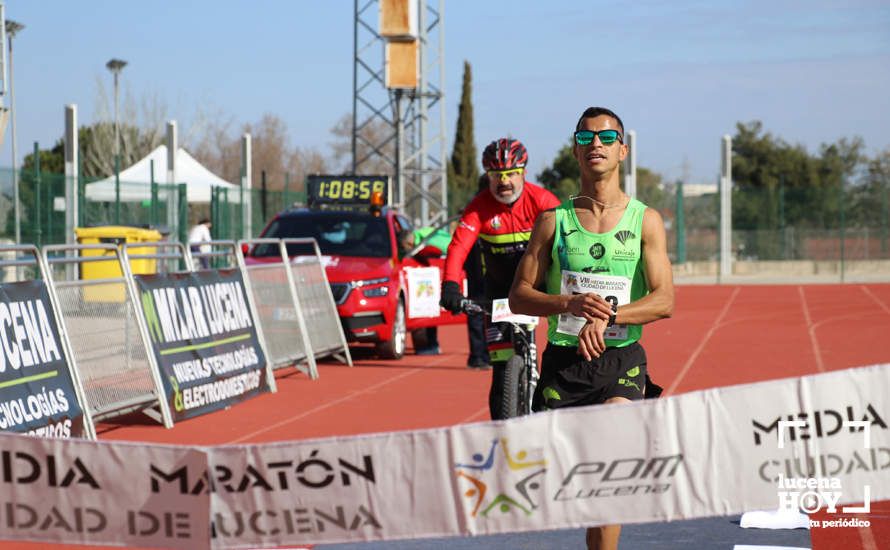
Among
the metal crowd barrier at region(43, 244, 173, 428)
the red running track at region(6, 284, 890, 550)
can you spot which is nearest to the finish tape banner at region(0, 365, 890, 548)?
the red running track at region(6, 284, 890, 550)

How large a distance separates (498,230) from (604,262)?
2903 mm

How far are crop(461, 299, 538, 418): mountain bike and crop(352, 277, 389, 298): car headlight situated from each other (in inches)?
366

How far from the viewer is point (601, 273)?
5.70m

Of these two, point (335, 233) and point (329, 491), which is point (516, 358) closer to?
point (329, 491)

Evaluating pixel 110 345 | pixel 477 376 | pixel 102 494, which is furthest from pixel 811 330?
pixel 102 494

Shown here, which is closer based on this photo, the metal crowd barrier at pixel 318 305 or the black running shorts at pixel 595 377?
the black running shorts at pixel 595 377

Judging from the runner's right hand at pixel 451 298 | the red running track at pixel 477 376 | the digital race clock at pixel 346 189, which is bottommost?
the red running track at pixel 477 376

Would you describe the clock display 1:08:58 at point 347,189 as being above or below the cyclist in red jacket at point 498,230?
above

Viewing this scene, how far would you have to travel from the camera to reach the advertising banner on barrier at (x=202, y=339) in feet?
39.5

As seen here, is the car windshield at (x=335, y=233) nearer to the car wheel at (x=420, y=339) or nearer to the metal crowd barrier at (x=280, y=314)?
the car wheel at (x=420, y=339)

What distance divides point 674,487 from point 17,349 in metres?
5.86

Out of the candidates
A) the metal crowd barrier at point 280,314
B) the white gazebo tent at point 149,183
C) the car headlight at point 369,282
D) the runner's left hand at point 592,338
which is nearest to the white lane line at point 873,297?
the car headlight at point 369,282

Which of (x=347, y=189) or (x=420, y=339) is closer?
(x=420, y=339)

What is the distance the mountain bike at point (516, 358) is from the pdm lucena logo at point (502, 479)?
3.57m
